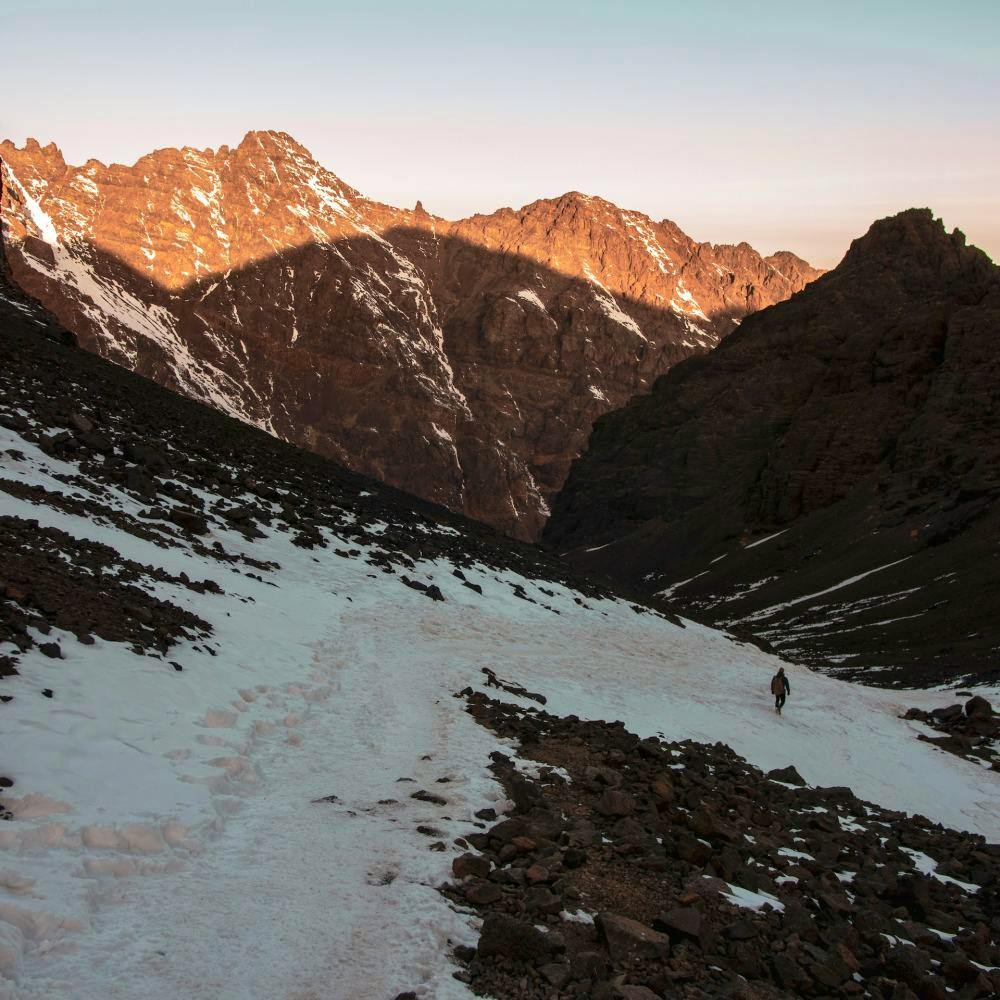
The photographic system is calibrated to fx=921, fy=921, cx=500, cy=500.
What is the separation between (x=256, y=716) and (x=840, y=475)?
374 feet

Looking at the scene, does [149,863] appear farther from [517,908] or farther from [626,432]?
[626,432]

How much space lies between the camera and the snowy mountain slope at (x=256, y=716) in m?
6.46

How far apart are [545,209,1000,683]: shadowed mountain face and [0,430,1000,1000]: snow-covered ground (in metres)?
33.7

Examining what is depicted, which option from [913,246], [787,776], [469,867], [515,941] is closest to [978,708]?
[787,776]

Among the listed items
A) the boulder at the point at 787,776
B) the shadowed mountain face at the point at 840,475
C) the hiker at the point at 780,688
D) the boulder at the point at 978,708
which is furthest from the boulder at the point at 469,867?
the shadowed mountain face at the point at 840,475

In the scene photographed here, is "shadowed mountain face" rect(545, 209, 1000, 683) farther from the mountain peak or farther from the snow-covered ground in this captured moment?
the snow-covered ground

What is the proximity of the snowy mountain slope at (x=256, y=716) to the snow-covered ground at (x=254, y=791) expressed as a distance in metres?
0.03

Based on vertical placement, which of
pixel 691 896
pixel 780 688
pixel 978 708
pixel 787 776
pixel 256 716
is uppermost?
pixel 691 896

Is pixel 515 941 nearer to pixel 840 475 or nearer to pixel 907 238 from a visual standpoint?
pixel 840 475

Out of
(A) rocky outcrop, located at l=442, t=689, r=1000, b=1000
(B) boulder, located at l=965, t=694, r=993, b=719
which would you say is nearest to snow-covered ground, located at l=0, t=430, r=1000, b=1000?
(A) rocky outcrop, located at l=442, t=689, r=1000, b=1000

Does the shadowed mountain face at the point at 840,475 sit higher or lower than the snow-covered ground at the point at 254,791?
higher

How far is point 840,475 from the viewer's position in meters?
116

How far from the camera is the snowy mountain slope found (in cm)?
646

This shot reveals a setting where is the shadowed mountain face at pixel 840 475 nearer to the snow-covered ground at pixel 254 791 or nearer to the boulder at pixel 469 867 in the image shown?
the snow-covered ground at pixel 254 791
